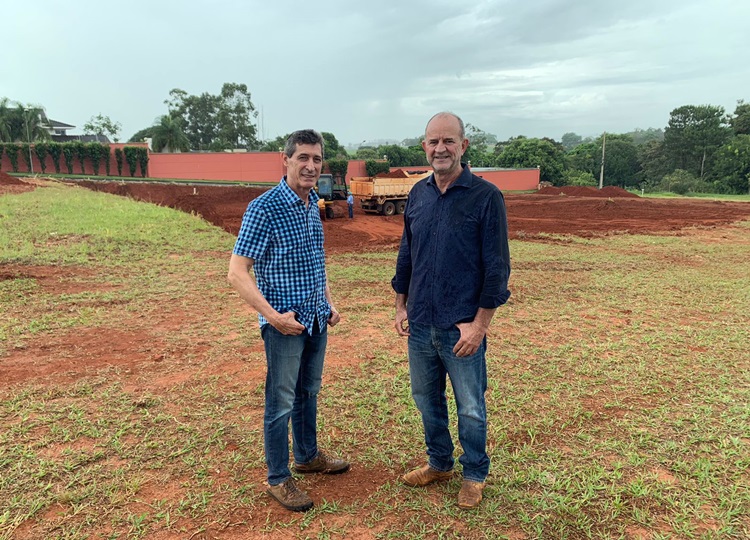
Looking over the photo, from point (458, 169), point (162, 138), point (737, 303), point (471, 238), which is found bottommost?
point (737, 303)

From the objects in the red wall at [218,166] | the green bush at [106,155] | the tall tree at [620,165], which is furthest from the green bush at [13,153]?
the tall tree at [620,165]

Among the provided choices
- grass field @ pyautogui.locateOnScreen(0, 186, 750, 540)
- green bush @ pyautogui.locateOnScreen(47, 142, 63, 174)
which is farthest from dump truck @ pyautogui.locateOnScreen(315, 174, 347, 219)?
green bush @ pyautogui.locateOnScreen(47, 142, 63, 174)

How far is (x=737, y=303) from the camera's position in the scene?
6.92 meters

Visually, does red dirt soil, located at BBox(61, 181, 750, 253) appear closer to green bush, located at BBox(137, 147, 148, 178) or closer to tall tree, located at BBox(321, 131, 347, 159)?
green bush, located at BBox(137, 147, 148, 178)

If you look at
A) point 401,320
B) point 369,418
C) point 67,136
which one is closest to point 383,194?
point 369,418

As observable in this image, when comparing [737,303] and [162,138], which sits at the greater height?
[162,138]

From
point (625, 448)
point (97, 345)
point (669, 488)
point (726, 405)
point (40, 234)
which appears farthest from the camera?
point (40, 234)

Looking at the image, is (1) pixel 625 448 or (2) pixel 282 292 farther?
(1) pixel 625 448

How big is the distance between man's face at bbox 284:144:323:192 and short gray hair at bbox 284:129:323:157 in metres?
0.02

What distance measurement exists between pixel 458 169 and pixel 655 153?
62595 mm

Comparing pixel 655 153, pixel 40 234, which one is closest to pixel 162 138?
pixel 40 234

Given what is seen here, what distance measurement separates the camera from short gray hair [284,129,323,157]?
2.40 m

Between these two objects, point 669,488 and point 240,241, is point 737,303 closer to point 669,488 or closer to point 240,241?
point 669,488

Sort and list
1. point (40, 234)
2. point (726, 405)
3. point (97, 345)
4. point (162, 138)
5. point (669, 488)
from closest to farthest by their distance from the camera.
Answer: point (669, 488), point (726, 405), point (97, 345), point (40, 234), point (162, 138)
